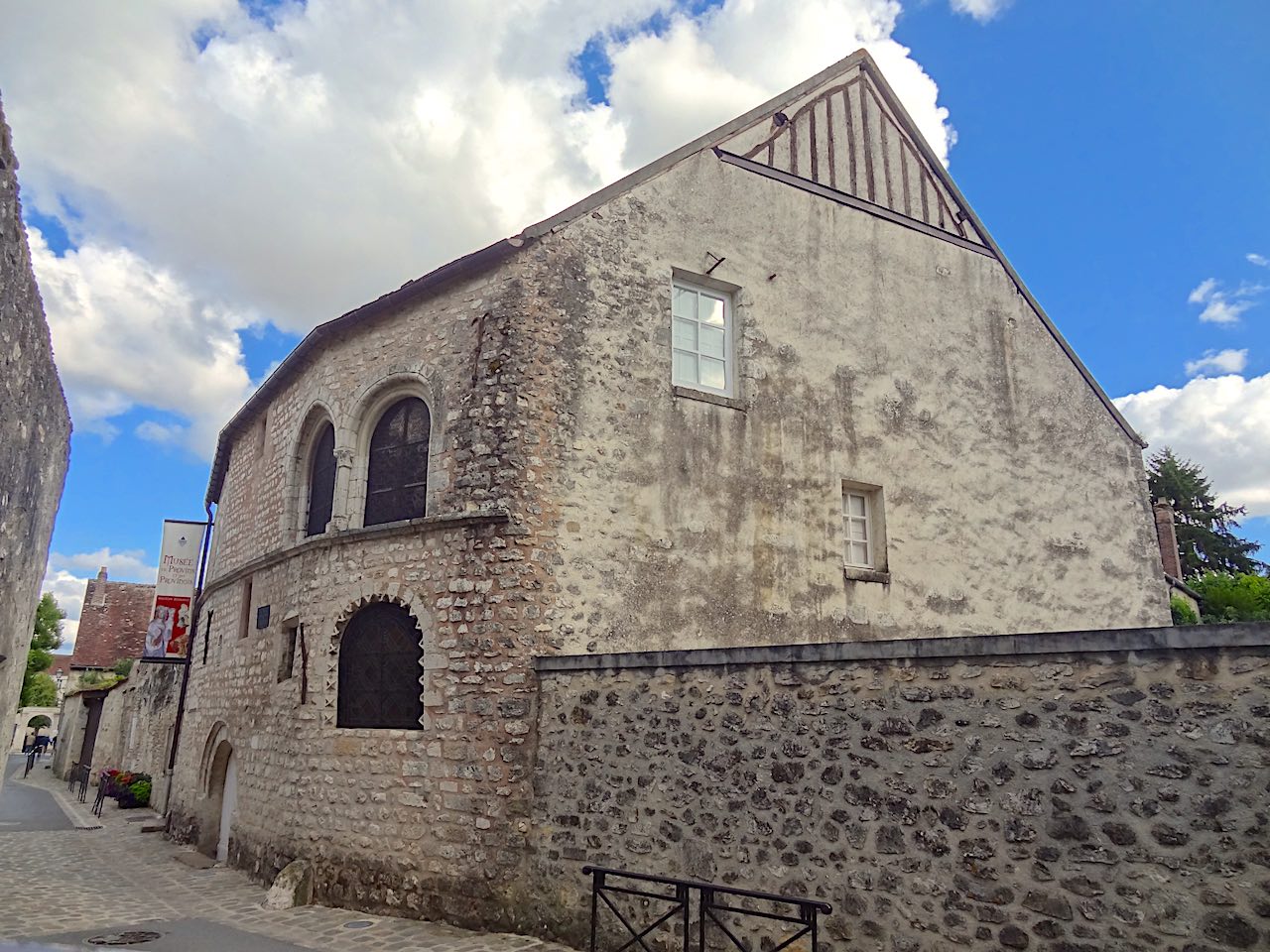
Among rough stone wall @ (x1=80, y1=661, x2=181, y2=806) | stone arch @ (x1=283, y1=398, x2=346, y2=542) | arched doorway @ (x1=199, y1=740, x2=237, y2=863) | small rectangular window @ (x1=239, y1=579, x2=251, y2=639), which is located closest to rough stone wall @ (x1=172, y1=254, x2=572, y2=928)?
stone arch @ (x1=283, y1=398, x2=346, y2=542)

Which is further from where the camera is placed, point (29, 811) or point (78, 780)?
point (78, 780)

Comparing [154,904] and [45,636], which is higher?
[45,636]

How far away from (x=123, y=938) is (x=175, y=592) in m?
10.6

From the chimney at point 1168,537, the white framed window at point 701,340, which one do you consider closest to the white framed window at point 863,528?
the white framed window at point 701,340

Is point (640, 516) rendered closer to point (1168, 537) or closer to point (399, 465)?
point (399, 465)

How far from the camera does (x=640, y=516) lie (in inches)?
353

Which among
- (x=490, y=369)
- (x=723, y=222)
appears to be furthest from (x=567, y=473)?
(x=723, y=222)

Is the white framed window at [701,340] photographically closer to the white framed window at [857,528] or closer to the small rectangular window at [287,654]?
the white framed window at [857,528]

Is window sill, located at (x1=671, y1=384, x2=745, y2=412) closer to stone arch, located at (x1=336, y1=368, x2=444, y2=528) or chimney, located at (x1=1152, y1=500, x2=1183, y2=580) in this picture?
stone arch, located at (x1=336, y1=368, x2=444, y2=528)

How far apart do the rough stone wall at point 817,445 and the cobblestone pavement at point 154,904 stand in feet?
9.46

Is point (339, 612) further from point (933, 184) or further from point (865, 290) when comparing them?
point (933, 184)

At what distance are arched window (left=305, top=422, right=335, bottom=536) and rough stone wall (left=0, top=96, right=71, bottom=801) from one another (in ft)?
15.2

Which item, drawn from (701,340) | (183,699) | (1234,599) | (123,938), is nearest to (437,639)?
(123,938)

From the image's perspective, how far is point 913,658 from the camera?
17.8 ft
